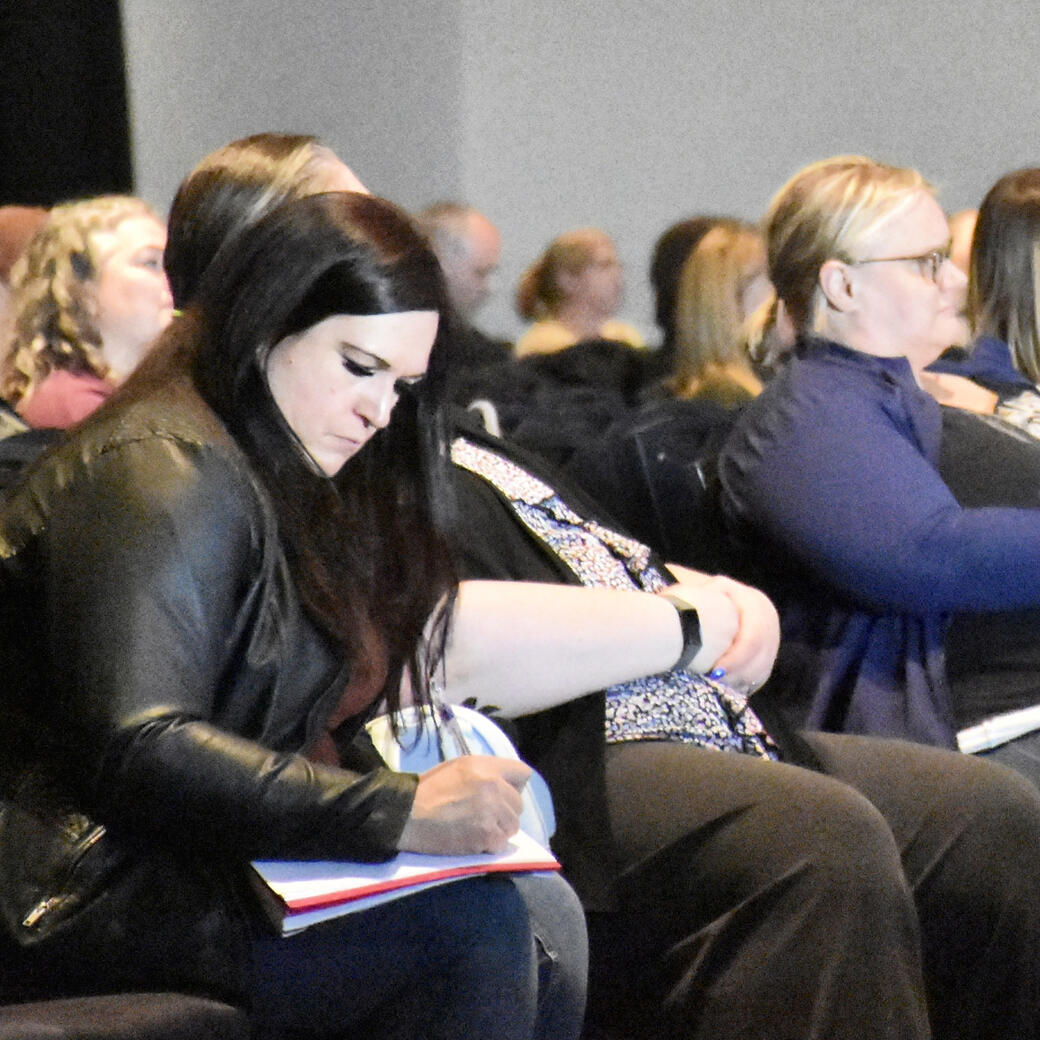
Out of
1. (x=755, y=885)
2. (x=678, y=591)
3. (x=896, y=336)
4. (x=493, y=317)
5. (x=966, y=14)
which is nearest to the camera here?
(x=755, y=885)

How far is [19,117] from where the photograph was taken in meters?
4.02

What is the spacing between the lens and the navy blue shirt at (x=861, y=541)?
82.6 inches

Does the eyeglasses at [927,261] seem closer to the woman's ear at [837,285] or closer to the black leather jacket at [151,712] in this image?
the woman's ear at [837,285]

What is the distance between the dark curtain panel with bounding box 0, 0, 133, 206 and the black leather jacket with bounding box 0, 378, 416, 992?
2875mm

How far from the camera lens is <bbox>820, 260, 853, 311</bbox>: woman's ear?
7.57ft

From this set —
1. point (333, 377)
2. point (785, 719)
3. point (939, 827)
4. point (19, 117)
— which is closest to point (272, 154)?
point (333, 377)

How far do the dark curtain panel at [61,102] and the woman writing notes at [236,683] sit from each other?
9.03ft

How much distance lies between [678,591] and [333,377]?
62 centimetres

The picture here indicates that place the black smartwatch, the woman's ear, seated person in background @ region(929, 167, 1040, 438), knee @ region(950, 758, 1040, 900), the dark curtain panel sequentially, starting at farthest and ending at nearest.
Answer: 1. the dark curtain panel
2. seated person in background @ region(929, 167, 1040, 438)
3. the woman's ear
4. knee @ region(950, 758, 1040, 900)
5. the black smartwatch

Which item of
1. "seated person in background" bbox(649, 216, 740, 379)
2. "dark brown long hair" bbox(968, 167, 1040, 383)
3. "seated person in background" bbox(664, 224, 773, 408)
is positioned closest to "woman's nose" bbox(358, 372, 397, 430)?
"dark brown long hair" bbox(968, 167, 1040, 383)

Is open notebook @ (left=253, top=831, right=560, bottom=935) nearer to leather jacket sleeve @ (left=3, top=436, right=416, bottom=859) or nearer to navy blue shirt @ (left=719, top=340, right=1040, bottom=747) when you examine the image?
leather jacket sleeve @ (left=3, top=436, right=416, bottom=859)

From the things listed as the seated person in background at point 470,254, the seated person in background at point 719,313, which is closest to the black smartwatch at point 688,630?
the seated person in background at point 719,313

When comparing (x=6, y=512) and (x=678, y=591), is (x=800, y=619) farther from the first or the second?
(x=6, y=512)

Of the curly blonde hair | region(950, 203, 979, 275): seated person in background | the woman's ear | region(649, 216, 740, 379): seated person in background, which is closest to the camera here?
the woman's ear
